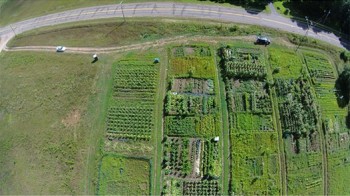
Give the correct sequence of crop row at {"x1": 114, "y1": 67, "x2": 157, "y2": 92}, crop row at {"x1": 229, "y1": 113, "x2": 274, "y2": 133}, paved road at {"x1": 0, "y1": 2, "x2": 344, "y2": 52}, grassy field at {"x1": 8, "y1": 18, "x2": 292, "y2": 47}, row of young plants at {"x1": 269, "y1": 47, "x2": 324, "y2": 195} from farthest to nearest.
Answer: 1. paved road at {"x1": 0, "y1": 2, "x2": 344, "y2": 52}
2. grassy field at {"x1": 8, "y1": 18, "x2": 292, "y2": 47}
3. crop row at {"x1": 114, "y1": 67, "x2": 157, "y2": 92}
4. crop row at {"x1": 229, "y1": 113, "x2": 274, "y2": 133}
5. row of young plants at {"x1": 269, "y1": 47, "x2": 324, "y2": 195}

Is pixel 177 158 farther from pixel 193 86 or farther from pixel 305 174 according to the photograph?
pixel 305 174

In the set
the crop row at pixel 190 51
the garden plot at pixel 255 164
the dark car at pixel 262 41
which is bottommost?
the garden plot at pixel 255 164

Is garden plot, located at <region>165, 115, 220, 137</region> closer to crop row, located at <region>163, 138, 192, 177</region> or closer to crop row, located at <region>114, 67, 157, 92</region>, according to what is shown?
crop row, located at <region>163, 138, 192, 177</region>

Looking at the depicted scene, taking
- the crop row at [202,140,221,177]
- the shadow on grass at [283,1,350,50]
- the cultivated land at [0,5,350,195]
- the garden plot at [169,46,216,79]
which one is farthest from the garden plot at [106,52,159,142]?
the shadow on grass at [283,1,350,50]

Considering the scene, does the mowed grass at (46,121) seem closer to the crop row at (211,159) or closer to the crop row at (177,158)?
the crop row at (177,158)

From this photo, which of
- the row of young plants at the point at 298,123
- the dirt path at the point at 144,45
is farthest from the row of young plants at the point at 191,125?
the row of young plants at the point at 298,123

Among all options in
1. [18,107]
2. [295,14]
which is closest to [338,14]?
[295,14]
